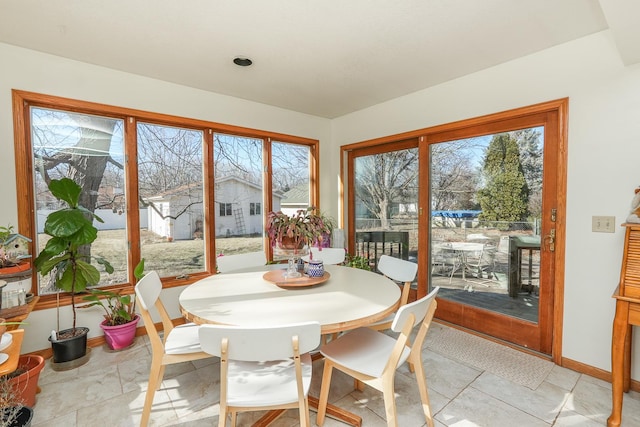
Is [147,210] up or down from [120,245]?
up

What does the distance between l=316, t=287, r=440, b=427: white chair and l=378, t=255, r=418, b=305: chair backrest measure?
479mm

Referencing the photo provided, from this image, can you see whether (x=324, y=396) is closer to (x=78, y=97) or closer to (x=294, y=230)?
(x=294, y=230)

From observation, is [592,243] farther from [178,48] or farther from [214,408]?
[178,48]

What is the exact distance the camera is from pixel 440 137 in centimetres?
312

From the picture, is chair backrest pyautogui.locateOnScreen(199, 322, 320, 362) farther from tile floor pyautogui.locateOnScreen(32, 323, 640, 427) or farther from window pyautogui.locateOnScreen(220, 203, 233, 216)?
window pyautogui.locateOnScreen(220, 203, 233, 216)

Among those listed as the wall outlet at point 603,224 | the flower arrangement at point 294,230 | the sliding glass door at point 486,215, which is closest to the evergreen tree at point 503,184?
the sliding glass door at point 486,215

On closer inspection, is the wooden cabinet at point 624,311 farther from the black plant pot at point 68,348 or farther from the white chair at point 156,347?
the black plant pot at point 68,348

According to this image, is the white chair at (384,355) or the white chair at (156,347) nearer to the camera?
the white chair at (384,355)

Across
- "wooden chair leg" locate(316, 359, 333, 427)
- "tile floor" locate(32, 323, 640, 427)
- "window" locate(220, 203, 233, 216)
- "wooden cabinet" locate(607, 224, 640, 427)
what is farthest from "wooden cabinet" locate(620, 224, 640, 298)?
"window" locate(220, 203, 233, 216)

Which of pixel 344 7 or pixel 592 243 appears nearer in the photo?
pixel 344 7

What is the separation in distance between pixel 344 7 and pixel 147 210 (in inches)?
101

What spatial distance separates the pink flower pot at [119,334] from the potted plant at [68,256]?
163 mm

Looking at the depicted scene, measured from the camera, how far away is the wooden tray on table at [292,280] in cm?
199

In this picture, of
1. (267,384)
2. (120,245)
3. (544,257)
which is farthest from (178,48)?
(544,257)
